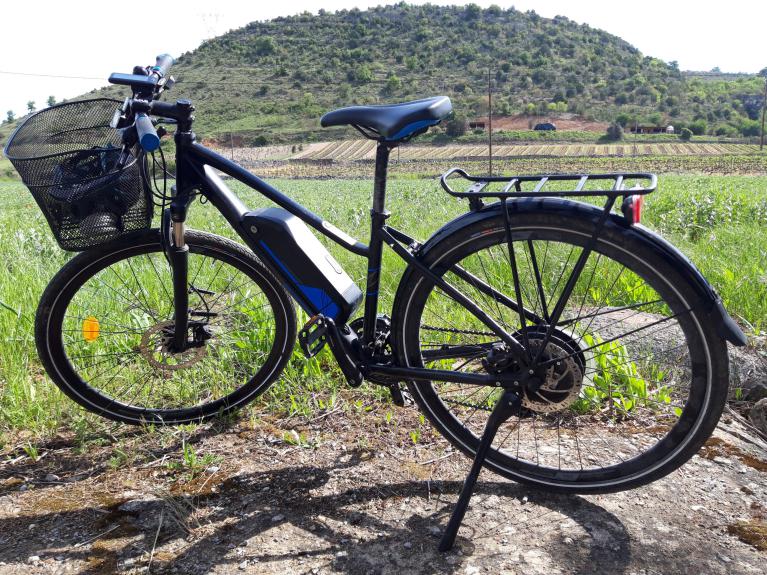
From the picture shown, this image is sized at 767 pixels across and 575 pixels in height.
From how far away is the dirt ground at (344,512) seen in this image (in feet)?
6.80

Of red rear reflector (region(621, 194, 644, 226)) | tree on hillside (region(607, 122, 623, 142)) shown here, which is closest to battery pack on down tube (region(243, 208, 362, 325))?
red rear reflector (region(621, 194, 644, 226))

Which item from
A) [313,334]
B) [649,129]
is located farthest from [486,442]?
[649,129]

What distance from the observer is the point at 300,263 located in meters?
2.65

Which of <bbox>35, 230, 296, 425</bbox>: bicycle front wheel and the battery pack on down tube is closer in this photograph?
the battery pack on down tube

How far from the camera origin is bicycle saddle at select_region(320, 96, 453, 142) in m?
2.25

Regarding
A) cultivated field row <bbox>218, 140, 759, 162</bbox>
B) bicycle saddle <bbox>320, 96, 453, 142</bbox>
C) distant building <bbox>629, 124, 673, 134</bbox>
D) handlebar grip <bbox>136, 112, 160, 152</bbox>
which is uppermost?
distant building <bbox>629, 124, 673, 134</bbox>

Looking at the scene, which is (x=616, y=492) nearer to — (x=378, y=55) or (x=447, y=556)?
(x=447, y=556)

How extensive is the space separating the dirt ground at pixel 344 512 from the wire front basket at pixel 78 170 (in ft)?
3.42

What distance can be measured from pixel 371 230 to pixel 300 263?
373mm

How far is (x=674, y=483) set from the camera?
2.42 meters

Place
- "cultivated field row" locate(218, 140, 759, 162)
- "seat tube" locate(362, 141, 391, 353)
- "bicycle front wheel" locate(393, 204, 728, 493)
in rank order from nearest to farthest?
"bicycle front wheel" locate(393, 204, 728, 493), "seat tube" locate(362, 141, 391, 353), "cultivated field row" locate(218, 140, 759, 162)

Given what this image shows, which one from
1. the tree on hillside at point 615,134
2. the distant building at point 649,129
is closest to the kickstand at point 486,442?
the tree on hillside at point 615,134

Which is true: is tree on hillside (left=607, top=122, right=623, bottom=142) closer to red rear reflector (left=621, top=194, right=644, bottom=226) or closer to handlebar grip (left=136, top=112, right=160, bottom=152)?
red rear reflector (left=621, top=194, right=644, bottom=226)

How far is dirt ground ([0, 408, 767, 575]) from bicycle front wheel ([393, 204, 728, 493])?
162mm
